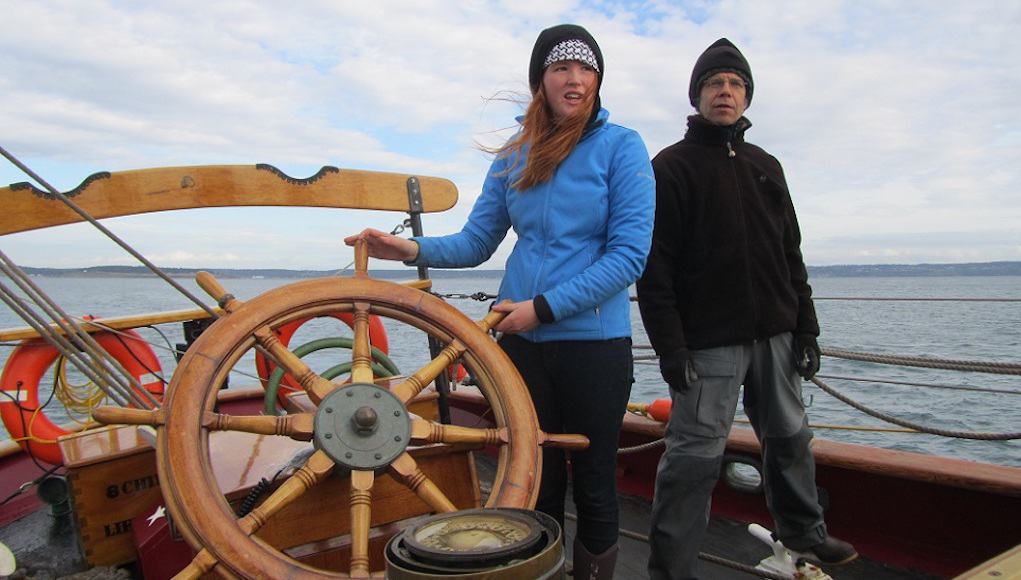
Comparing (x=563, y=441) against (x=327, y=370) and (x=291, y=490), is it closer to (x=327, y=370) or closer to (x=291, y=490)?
(x=291, y=490)

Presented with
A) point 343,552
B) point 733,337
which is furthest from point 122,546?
point 733,337

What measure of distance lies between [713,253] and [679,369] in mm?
310

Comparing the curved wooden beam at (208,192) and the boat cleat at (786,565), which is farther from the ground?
the curved wooden beam at (208,192)

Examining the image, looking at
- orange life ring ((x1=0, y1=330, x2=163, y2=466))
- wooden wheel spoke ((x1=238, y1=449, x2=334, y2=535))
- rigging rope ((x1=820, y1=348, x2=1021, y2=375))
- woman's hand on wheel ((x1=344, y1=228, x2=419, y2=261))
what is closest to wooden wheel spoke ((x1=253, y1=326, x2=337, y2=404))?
wooden wheel spoke ((x1=238, y1=449, x2=334, y2=535))

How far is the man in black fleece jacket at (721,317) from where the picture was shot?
1880 mm

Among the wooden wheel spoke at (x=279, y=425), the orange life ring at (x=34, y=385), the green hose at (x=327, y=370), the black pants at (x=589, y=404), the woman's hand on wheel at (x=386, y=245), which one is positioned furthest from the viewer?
the orange life ring at (x=34, y=385)

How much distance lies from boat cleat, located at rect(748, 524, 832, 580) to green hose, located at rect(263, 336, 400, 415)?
126 cm

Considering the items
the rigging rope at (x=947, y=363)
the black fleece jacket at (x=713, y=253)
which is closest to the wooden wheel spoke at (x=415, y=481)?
the black fleece jacket at (x=713, y=253)

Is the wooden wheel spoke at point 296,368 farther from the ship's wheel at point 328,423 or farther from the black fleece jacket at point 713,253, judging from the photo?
the black fleece jacket at point 713,253

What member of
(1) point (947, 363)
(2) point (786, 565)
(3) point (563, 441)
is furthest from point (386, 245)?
(1) point (947, 363)

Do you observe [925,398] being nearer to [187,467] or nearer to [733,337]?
[733,337]

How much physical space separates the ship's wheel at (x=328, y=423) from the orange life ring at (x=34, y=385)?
200 centimetres

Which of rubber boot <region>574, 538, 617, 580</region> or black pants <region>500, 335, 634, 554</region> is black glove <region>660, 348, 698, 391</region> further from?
rubber boot <region>574, 538, 617, 580</region>

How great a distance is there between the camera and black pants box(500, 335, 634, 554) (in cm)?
170
